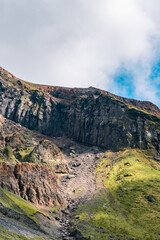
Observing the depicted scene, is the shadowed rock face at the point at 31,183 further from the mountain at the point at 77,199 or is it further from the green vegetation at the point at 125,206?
the green vegetation at the point at 125,206

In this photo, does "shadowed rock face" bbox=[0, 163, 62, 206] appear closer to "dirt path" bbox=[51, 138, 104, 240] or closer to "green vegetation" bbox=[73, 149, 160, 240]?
"dirt path" bbox=[51, 138, 104, 240]

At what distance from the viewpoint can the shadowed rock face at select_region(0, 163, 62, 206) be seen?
320 ft

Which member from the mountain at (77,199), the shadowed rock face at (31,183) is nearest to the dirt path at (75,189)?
the mountain at (77,199)

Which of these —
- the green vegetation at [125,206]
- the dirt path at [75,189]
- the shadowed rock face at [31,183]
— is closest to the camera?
the green vegetation at [125,206]

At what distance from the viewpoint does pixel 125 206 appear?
10738 centimetres

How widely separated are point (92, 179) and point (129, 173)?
34.9 meters

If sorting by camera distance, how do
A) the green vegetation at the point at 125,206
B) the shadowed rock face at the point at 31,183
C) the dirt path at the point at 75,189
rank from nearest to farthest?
the green vegetation at the point at 125,206
the dirt path at the point at 75,189
the shadowed rock face at the point at 31,183

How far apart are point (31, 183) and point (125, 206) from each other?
2362 inches

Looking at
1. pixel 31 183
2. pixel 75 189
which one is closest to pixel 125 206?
pixel 75 189

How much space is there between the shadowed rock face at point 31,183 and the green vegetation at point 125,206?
2249 centimetres

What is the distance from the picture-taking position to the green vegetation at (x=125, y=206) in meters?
76.9

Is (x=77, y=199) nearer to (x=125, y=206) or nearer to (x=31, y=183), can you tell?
(x=125, y=206)

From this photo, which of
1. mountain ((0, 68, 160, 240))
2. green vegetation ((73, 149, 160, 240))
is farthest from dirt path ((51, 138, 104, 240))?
green vegetation ((73, 149, 160, 240))

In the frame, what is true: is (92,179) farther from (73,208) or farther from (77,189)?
(73,208)
